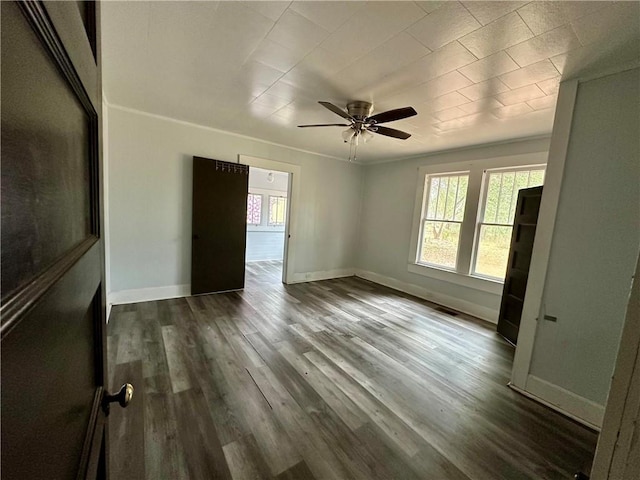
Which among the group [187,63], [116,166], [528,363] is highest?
[187,63]

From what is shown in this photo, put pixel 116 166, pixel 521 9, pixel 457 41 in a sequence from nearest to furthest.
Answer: pixel 521 9
pixel 457 41
pixel 116 166

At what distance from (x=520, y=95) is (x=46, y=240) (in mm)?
3074

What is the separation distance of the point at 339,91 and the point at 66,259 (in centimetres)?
245

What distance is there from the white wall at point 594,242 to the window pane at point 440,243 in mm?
2123

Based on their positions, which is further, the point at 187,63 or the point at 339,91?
the point at 339,91

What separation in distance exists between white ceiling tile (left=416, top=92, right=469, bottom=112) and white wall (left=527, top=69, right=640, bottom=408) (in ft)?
2.62

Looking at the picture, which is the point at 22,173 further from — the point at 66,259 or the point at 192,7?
the point at 192,7

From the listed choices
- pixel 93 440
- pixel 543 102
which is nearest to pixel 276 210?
pixel 543 102

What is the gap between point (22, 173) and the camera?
0.26 metres

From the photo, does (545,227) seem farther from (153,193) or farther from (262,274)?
(262,274)

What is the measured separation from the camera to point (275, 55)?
1863 millimetres

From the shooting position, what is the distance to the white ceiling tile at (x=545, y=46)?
1.52m

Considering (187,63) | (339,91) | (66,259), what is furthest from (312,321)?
(66,259)

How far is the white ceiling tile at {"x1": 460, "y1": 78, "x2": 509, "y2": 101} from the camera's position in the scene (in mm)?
2096
